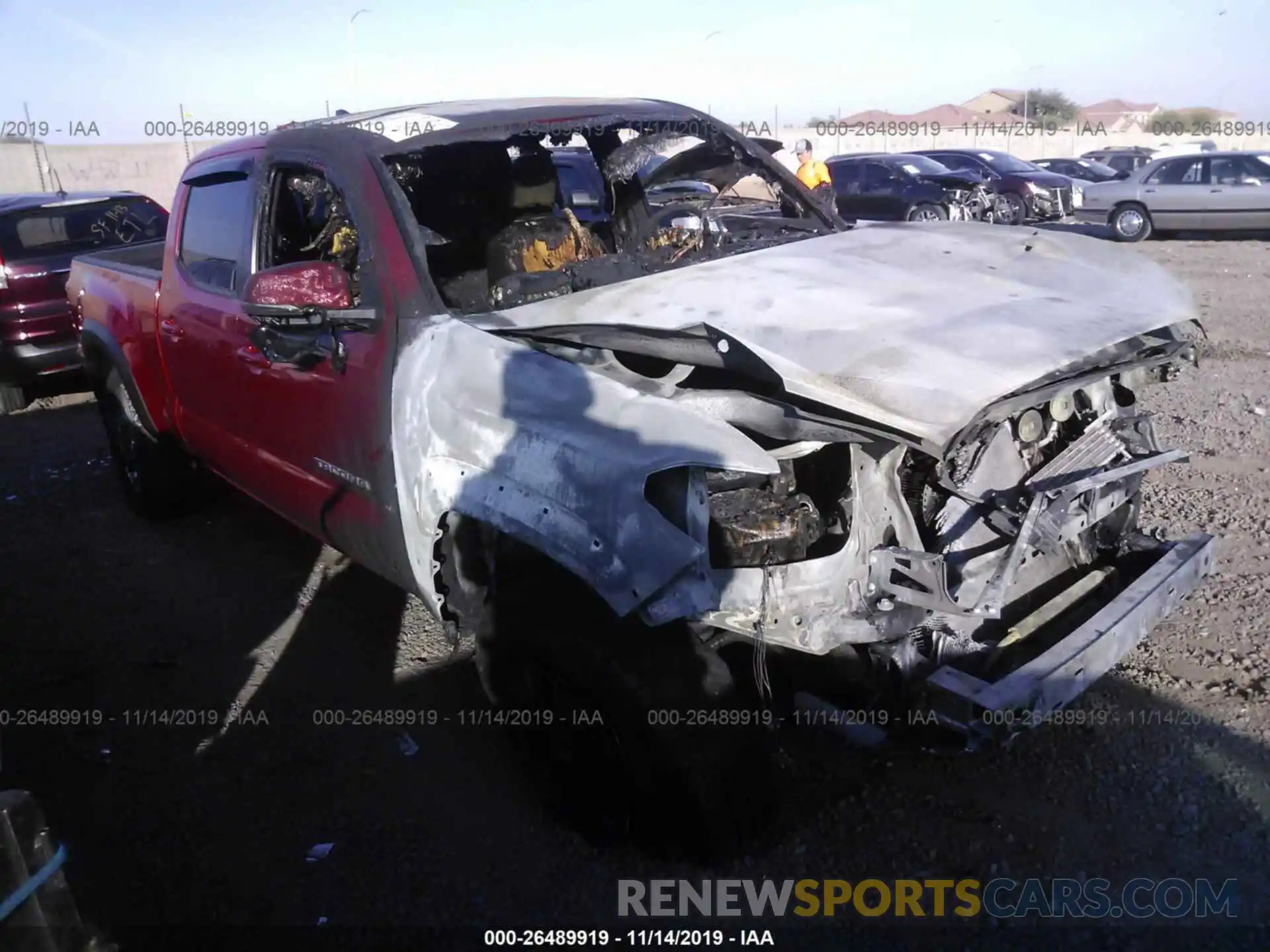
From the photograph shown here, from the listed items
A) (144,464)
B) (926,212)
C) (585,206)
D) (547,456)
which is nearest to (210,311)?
(585,206)

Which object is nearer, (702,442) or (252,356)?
(702,442)

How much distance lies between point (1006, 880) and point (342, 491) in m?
2.32

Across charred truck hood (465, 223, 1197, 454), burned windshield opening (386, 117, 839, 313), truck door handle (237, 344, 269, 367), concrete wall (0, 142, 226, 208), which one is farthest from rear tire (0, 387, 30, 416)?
concrete wall (0, 142, 226, 208)

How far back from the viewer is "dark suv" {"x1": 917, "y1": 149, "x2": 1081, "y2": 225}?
1636 centimetres

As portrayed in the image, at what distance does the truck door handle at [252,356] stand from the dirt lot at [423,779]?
46.8 inches

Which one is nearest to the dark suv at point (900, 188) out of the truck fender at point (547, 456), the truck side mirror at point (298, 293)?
the truck side mirror at point (298, 293)

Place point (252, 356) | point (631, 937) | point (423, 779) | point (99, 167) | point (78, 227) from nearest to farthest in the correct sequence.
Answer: point (631, 937) → point (423, 779) → point (252, 356) → point (78, 227) → point (99, 167)

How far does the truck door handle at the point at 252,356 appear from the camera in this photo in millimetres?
3457

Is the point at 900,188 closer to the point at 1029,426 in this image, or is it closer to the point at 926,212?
the point at 926,212

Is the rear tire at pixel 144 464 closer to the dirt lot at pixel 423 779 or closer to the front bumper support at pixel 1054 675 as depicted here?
the dirt lot at pixel 423 779

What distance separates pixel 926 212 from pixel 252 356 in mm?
14661

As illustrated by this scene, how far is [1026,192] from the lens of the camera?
644 inches

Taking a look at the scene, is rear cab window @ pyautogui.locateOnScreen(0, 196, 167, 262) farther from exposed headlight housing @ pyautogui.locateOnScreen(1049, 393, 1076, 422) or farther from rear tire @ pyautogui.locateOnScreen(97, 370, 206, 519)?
exposed headlight housing @ pyautogui.locateOnScreen(1049, 393, 1076, 422)

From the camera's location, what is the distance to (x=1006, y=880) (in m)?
2.54
